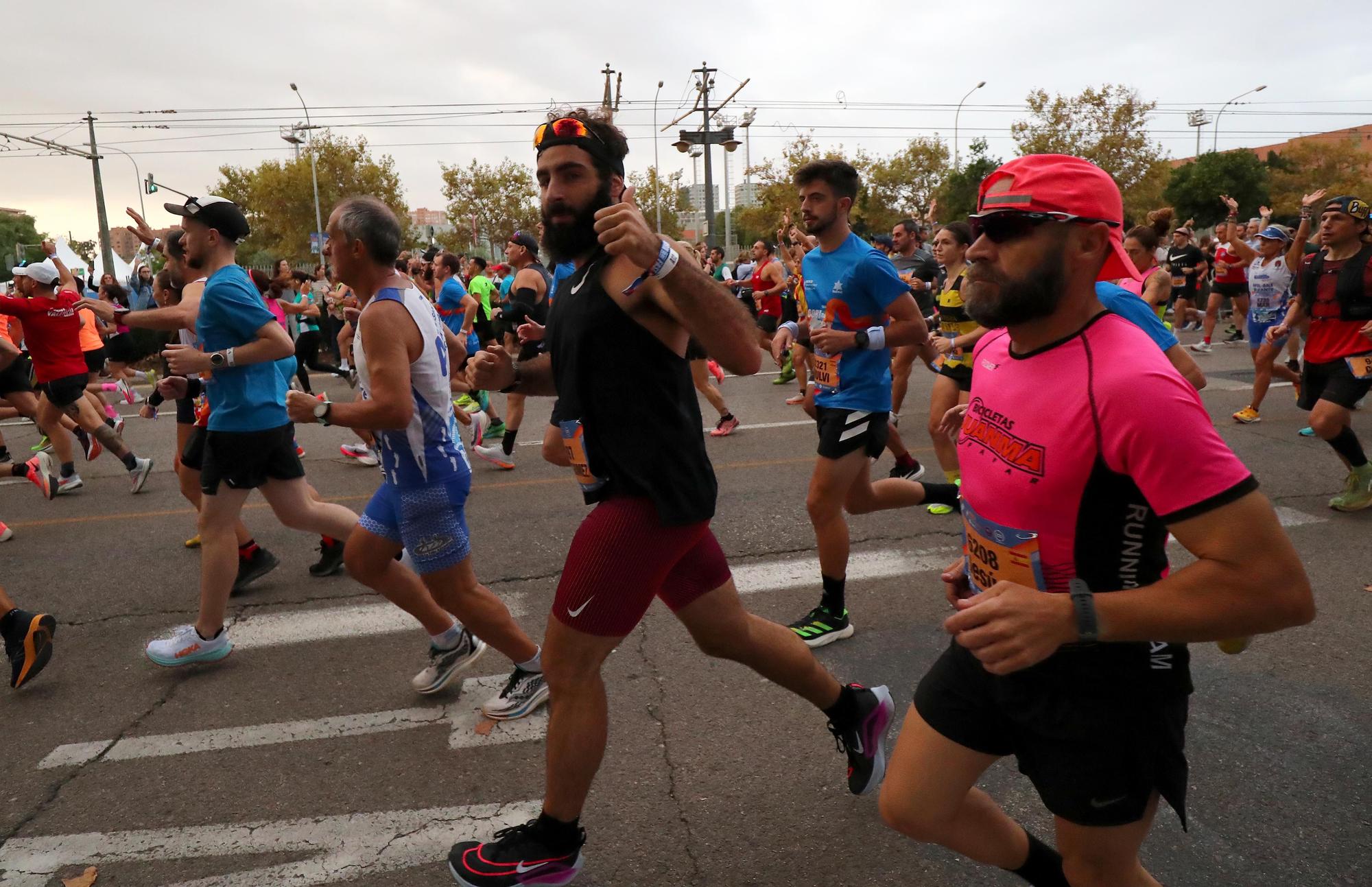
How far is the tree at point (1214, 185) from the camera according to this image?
42.2 meters

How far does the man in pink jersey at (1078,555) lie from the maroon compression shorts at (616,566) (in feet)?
2.74

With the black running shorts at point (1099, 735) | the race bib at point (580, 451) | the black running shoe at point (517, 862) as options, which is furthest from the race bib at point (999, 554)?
the black running shoe at point (517, 862)

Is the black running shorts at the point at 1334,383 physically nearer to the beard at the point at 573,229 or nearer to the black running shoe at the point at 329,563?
the beard at the point at 573,229

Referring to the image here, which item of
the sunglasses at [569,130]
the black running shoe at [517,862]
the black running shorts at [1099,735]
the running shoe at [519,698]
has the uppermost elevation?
the sunglasses at [569,130]

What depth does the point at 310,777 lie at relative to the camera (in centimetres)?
328

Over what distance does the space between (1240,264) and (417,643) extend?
49.1 ft

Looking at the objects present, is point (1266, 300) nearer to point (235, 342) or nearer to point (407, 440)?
point (407, 440)

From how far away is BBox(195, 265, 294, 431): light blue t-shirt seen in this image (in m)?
4.35

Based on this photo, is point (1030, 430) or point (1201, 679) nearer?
point (1030, 430)

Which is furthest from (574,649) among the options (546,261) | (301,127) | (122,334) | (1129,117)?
(301,127)

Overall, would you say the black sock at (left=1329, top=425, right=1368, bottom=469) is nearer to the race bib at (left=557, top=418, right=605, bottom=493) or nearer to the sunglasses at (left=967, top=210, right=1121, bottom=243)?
the sunglasses at (left=967, top=210, right=1121, bottom=243)

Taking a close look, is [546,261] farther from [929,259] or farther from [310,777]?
[929,259]

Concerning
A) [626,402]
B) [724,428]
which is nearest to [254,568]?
[626,402]

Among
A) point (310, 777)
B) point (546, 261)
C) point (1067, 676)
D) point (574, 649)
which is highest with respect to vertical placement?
point (546, 261)
